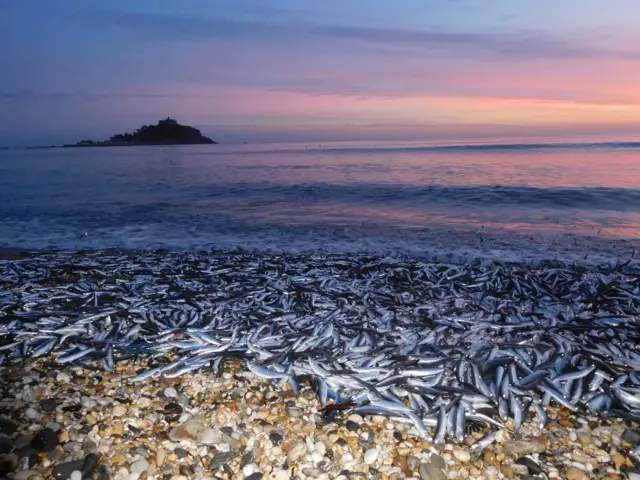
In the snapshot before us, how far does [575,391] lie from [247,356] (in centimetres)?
310

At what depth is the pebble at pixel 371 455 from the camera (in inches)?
131

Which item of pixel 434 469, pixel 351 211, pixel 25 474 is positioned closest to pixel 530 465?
pixel 434 469

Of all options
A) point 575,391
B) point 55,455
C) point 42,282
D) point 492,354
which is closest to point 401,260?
point 492,354

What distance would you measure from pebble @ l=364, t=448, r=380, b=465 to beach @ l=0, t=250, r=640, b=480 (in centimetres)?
2

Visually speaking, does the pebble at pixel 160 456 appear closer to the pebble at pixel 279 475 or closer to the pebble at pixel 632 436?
the pebble at pixel 279 475

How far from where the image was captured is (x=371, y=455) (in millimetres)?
3361

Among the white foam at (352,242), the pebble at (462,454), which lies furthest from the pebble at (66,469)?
the white foam at (352,242)

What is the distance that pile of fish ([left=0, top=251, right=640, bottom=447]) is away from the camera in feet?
13.0

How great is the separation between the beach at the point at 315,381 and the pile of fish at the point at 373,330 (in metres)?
0.02

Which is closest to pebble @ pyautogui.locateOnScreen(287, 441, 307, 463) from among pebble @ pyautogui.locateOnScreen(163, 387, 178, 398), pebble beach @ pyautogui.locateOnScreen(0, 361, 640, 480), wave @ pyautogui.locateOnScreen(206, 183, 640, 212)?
pebble beach @ pyautogui.locateOnScreen(0, 361, 640, 480)

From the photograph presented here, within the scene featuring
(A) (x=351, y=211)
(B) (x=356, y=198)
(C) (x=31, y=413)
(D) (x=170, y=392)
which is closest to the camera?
(C) (x=31, y=413)

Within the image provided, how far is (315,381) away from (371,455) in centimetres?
96

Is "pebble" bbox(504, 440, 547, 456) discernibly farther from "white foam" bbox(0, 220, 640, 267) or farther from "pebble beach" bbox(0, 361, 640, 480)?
"white foam" bbox(0, 220, 640, 267)

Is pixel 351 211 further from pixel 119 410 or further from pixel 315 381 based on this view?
pixel 119 410
